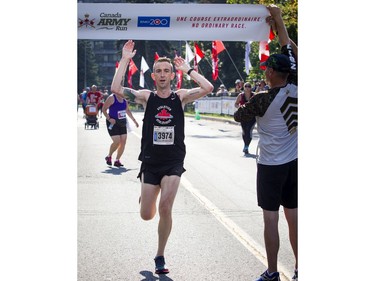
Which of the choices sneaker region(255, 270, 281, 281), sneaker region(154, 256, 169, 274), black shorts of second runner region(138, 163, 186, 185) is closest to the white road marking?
sneaker region(255, 270, 281, 281)

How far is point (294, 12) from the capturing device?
39.6 feet

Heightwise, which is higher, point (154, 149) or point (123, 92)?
point (123, 92)

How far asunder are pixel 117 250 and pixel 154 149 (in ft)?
4.03

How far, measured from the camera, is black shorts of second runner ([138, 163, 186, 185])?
234 inches

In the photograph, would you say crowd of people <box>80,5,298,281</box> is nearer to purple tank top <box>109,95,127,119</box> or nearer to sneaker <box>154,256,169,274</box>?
sneaker <box>154,256,169,274</box>

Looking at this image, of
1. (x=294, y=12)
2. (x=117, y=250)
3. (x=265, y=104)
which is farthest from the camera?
(x=294, y=12)

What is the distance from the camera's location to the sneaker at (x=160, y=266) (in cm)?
582

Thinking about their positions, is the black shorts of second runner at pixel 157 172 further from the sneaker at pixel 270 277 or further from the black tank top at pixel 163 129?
the sneaker at pixel 270 277

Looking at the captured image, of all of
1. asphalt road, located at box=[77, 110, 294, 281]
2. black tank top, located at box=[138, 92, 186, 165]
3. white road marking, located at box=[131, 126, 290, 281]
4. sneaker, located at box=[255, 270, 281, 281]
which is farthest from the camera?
white road marking, located at box=[131, 126, 290, 281]

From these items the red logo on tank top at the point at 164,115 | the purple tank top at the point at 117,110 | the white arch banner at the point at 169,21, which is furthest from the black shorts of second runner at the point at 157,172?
the purple tank top at the point at 117,110

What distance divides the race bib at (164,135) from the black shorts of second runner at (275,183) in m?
0.86
